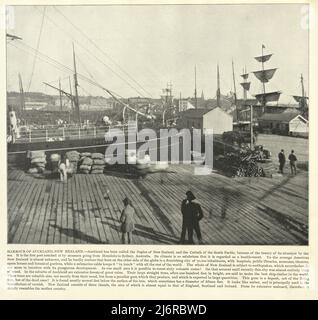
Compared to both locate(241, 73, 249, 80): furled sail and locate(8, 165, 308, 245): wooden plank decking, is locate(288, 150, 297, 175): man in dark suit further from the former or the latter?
locate(241, 73, 249, 80): furled sail

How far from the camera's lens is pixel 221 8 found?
12.2ft

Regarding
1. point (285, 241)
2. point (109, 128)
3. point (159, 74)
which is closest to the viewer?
point (285, 241)

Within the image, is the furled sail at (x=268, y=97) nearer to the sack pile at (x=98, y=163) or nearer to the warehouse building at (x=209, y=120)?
the warehouse building at (x=209, y=120)

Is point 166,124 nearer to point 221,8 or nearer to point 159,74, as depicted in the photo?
point 159,74

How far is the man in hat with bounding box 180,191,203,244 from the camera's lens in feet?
11.9

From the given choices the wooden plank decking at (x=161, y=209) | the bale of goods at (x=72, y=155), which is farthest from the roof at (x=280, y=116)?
the bale of goods at (x=72, y=155)

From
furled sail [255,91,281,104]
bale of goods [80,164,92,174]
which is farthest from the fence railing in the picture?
furled sail [255,91,281,104]

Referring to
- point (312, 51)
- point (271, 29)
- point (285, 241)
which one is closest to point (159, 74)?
point (271, 29)

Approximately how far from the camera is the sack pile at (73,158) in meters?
4.12

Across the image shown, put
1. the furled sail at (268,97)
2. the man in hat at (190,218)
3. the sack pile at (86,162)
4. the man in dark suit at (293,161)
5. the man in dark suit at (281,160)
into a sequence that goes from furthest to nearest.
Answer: the sack pile at (86,162) → the furled sail at (268,97) → the man in dark suit at (281,160) → the man in dark suit at (293,161) → the man in hat at (190,218)

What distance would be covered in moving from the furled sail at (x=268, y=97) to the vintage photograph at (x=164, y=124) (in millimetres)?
15

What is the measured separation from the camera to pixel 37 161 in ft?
13.2

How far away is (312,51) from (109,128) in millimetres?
2130

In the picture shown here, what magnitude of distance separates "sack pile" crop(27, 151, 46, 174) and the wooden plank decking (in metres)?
0.11
